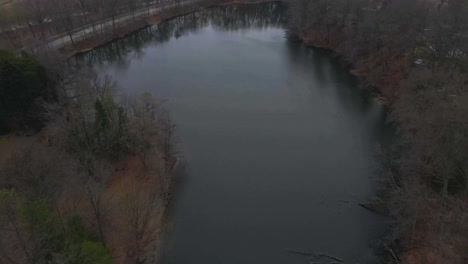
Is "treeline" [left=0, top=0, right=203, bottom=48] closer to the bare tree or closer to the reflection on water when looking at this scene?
the reflection on water

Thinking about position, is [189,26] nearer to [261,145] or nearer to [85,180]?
[261,145]

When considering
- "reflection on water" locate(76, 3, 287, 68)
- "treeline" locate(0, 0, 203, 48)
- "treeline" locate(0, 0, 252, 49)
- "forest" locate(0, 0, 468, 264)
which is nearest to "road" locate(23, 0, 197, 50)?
"treeline" locate(0, 0, 252, 49)

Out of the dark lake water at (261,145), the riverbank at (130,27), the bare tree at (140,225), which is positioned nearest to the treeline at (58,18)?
the riverbank at (130,27)

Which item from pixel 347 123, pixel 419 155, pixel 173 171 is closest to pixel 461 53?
pixel 347 123

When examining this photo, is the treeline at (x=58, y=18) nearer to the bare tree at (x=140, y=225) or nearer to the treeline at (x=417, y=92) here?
the treeline at (x=417, y=92)

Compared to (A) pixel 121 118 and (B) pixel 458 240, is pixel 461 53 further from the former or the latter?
(A) pixel 121 118

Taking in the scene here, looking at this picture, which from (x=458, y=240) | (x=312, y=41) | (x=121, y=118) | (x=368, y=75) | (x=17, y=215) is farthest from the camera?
(x=312, y=41)
